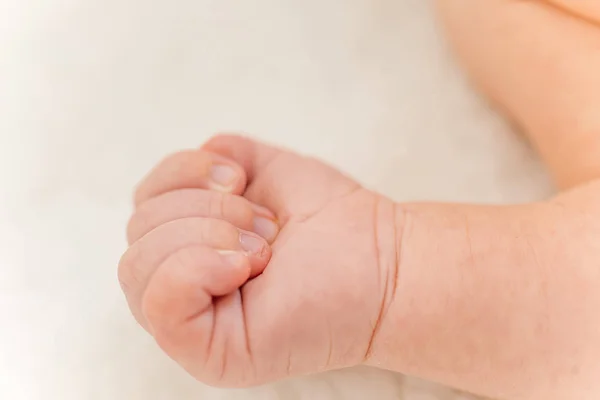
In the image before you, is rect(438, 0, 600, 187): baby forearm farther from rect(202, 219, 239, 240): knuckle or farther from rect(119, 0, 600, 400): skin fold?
rect(202, 219, 239, 240): knuckle

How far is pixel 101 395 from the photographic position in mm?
603

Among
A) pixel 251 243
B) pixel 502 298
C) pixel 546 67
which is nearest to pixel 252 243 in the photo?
pixel 251 243

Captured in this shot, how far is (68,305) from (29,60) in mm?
287

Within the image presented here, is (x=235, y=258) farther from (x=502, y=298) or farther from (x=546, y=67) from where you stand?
(x=546, y=67)

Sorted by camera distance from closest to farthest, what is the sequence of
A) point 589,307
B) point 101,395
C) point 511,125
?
point 589,307
point 101,395
point 511,125

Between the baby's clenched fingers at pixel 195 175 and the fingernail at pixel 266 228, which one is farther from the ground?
the baby's clenched fingers at pixel 195 175

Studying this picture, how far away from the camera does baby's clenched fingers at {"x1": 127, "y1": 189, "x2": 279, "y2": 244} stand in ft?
1.74

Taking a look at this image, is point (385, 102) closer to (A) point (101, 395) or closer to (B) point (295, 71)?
(B) point (295, 71)

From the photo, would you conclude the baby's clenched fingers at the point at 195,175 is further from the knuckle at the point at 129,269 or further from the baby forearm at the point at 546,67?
the baby forearm at the point at 546,67

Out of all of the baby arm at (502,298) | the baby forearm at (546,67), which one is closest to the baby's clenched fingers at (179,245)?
the baby arm at (502,298)

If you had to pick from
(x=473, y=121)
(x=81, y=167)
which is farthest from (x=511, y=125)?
(x=81, y=167)

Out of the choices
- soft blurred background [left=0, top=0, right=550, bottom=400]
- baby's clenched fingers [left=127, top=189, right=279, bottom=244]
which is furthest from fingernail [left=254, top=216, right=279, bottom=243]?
soft blurred background [left=0, top=0, right=550, bottom=400]

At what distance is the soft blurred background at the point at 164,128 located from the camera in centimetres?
62

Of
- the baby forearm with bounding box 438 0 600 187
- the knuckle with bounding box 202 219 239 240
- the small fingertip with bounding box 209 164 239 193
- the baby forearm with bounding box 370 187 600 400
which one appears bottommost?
the baby forearm with bounding box 370 187 600 400
